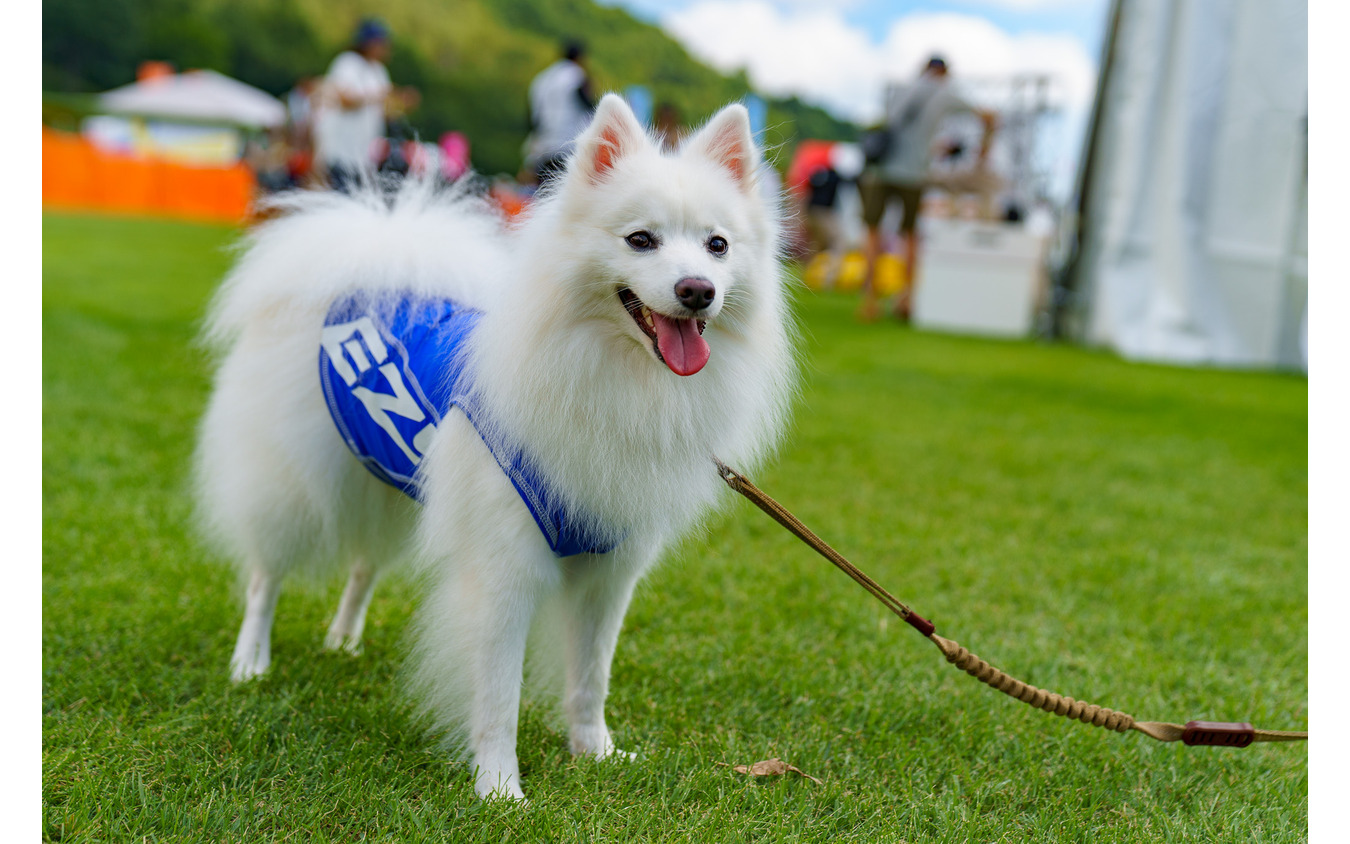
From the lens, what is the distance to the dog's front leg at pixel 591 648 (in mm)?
2219

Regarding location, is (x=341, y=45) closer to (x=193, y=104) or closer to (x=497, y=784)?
(x=193, y=104)

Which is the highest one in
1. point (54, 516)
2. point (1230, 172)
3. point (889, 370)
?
point (1230, 172)

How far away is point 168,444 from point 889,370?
5.43 meters

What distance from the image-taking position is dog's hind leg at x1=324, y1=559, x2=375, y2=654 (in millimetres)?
2768

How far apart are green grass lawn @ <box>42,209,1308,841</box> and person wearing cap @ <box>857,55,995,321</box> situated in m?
5.37

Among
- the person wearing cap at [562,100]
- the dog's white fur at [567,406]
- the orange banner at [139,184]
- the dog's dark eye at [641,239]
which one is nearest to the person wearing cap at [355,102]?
the person wearing cap at [562,100]

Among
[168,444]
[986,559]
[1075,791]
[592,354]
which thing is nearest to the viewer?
[592,354]

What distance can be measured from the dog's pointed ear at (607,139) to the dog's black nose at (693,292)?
35 cm

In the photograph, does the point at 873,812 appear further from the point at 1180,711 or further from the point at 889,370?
the point at 889,370

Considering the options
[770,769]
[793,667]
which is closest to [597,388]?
[770,769]

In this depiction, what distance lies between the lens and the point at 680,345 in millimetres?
1871

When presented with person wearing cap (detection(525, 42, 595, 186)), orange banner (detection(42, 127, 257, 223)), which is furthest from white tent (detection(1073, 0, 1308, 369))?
orange banner (detection(42, 127, 257, 223))

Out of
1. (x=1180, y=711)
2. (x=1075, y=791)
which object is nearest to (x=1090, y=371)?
(x=1180, y=711)

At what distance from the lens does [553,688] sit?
2.40 m
